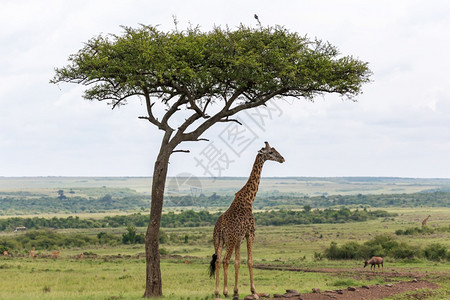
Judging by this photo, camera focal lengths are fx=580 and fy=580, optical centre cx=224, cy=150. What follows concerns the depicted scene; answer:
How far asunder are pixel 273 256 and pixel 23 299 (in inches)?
1207

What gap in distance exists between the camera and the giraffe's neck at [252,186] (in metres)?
16.8

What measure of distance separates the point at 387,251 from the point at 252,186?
2678 centimetres

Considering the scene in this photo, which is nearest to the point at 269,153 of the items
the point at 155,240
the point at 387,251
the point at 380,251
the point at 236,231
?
the point at 236,231

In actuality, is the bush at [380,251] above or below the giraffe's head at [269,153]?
below

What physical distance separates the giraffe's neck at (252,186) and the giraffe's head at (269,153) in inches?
4.9

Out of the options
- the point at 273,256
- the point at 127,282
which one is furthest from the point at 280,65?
the point at 273,256

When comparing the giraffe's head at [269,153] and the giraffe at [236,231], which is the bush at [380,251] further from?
the giraffe at [236,231]

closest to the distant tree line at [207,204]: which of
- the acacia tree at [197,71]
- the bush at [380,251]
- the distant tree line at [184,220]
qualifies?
the distant tree line at [184,220]

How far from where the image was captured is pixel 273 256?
4675cm

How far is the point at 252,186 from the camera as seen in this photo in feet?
56.0

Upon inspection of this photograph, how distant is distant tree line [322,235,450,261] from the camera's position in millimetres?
38844

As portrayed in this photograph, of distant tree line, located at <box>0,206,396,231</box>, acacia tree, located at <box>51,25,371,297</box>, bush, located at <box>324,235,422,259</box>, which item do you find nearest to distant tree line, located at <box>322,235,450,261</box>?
bush, located at <box>324,235,422,259</box>

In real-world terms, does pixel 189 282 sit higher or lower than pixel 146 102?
lower

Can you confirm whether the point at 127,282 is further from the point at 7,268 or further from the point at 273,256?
the point at 273,256
